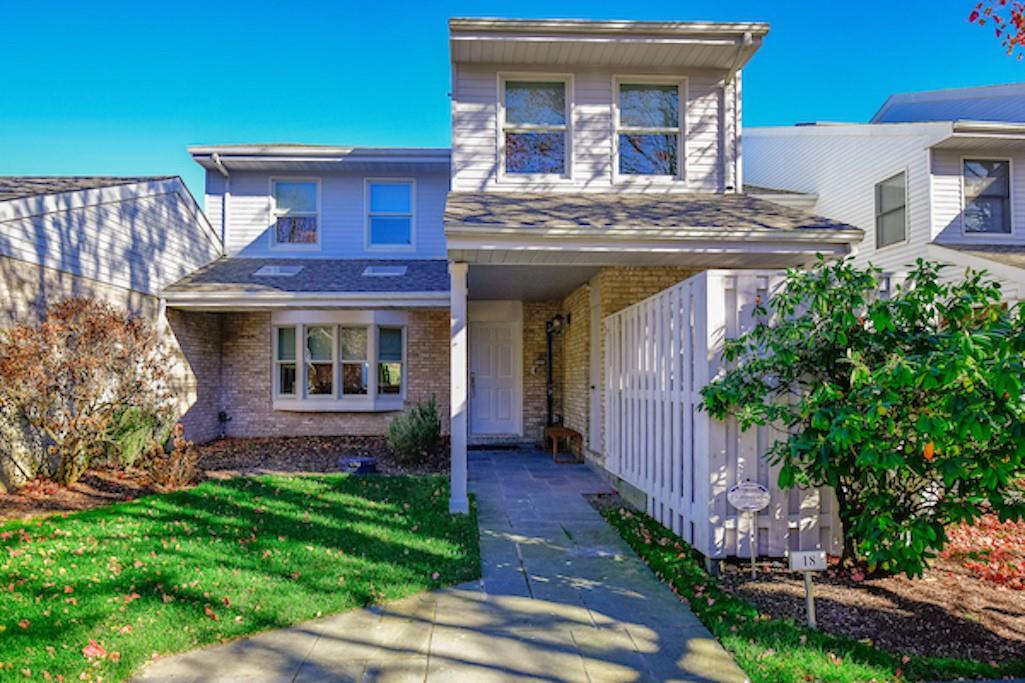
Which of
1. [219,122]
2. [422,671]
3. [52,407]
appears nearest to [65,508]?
[52,407]

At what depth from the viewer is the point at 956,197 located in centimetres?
1122

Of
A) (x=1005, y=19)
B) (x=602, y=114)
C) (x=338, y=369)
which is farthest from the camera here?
(x=338, y=369)

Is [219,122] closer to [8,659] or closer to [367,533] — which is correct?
[367,533]

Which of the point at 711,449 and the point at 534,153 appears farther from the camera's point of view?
the point at 534,153

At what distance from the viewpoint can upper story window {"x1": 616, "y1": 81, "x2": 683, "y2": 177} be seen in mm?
8641

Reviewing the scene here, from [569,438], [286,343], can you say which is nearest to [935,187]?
[569,438]

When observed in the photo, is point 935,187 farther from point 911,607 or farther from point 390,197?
point 390,197

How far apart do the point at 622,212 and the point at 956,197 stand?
8.37 metres

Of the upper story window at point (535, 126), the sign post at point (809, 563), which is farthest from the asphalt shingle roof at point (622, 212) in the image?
the sign post at point (809, 563)

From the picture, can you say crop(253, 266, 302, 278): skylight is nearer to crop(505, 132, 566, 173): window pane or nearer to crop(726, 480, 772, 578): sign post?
crop(505, 132, 566, 173): window pane

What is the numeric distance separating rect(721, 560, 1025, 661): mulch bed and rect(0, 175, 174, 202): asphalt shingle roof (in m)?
8.87

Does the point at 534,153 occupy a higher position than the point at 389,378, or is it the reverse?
the point at 534,153

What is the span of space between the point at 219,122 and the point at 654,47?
1057cm

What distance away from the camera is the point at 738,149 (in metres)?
8.56
